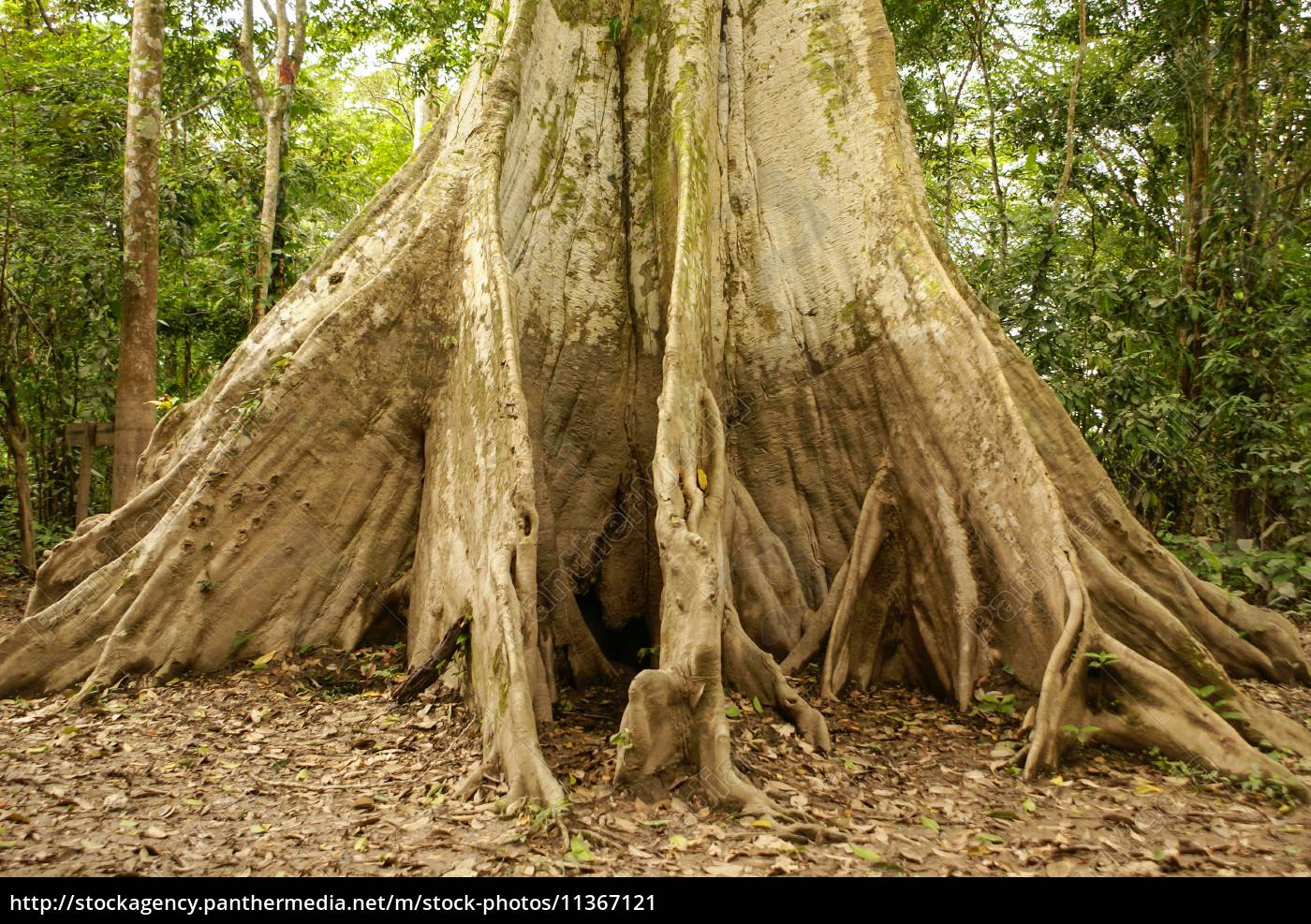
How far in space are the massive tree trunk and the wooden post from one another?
3.92m

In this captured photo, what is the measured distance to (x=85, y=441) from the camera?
31.3ft

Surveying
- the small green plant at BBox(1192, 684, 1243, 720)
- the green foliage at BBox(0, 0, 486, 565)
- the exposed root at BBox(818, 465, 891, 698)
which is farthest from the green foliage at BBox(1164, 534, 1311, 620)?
the green foliage at BBox(0, 0, 486, 565)

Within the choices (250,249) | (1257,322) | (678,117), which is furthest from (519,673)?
(250,249)

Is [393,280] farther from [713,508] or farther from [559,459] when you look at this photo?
[713,508]

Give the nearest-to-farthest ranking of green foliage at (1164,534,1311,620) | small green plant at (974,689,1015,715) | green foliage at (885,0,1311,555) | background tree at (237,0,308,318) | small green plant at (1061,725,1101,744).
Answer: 1. small green plant at (1061,725,1101,744)
2. small green plant at (974,689,1015,715)
3. green foliage at (1164,534,1311,620)
4. green foliage at (885,0,1311,555)
5. background tree at (237,0,308,318)

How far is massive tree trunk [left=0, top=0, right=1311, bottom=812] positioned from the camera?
4.89 meters

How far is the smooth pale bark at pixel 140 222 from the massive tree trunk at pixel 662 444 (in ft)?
4.71

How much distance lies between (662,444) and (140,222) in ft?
18.0

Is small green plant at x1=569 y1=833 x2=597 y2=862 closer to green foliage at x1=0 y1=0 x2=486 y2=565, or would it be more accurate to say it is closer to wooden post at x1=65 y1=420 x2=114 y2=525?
green foliage at x1=0 y1=0 x2=486 y2=565

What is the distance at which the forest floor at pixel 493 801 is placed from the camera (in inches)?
129

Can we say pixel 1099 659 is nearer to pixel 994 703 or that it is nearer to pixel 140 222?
pixel 994 703

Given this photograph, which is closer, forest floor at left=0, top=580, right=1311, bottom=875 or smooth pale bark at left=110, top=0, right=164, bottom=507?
forest floor at left=0, top=580, right=1311, bottom=875

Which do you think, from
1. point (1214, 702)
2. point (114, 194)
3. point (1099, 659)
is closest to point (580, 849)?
point (1099, 659)

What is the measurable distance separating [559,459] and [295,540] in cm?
169
